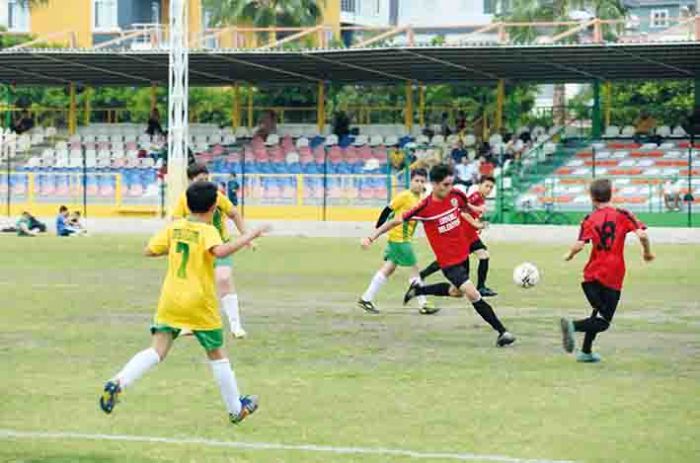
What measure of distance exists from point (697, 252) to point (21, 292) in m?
16.3

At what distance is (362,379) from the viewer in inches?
529

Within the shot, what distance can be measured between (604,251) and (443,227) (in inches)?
95.2

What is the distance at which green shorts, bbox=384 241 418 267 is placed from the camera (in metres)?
20.2

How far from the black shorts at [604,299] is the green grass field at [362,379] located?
0.46 m

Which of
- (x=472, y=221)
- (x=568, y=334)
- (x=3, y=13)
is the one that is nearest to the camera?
(x=568, y=334)

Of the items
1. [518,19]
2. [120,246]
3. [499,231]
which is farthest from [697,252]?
[518,19]

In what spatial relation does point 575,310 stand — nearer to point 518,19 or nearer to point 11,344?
point 11,344

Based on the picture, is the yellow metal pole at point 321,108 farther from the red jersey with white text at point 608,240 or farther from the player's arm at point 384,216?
the red jersey with white text at point 608,240

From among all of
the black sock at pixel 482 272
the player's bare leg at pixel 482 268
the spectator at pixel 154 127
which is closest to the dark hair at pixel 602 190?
the player's bare leg at pixel 482 268

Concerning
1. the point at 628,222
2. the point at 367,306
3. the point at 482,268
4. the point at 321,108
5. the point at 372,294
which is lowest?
the point at 367,306

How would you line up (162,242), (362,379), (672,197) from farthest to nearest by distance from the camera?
(672,197), (362,379), (162,242)

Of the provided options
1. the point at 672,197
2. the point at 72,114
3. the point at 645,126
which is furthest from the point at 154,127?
the point at 672,197

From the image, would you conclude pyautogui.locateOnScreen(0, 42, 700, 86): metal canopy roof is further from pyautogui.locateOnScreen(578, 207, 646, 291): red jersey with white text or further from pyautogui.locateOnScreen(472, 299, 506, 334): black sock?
pyautogui.locateOnScreen(578, 207, 646, 291): red jersey with white text

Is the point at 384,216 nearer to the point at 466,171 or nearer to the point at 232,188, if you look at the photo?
the point at 232,188
